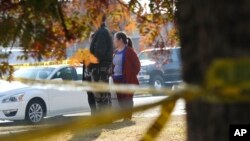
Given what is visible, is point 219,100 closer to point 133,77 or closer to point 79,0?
point 79,0

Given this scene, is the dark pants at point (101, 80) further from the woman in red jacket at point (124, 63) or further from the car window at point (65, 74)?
the car window at point (65, 74)

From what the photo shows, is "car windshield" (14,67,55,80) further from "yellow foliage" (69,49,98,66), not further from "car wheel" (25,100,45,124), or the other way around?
"yellow foliage" (69,49,98,66)

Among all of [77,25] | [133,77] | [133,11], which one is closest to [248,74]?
[77,25]

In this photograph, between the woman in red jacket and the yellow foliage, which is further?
the woman in red jacket

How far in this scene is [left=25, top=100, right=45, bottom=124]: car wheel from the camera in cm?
1199

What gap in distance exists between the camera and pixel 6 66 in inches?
163

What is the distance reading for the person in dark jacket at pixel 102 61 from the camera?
9461mm

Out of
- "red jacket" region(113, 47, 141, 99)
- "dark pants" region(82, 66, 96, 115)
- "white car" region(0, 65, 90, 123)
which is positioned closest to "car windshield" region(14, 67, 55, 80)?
"white car" region(0, 65, 90, 123)

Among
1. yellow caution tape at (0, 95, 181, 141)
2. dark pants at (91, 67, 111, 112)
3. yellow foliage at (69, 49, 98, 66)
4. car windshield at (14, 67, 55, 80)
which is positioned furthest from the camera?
car windshield at (14, 67, 55, 80)

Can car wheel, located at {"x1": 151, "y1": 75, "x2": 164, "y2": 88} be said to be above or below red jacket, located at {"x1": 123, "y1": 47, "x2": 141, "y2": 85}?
below

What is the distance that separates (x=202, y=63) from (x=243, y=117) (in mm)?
200

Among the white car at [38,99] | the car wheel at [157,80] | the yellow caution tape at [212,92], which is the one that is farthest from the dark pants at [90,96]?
the car wheel at [157,80]

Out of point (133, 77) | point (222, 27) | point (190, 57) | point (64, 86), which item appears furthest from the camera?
point (133, 77)

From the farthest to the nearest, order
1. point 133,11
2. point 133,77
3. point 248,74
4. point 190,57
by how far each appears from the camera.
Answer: point 133,77 < point 133,11 < point 190,57 < point 248,74
